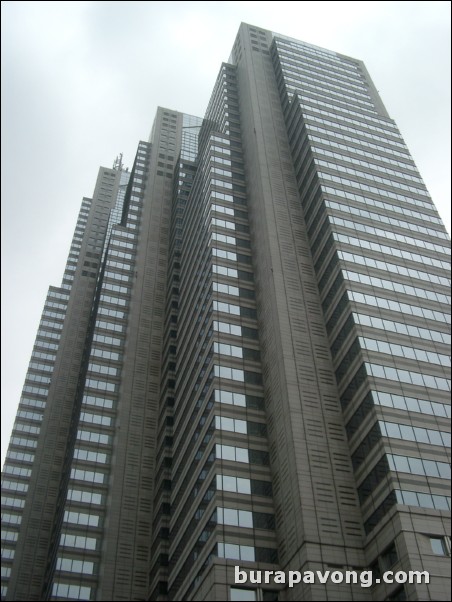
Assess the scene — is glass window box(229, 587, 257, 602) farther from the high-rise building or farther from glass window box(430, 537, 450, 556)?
glass window box(430, 537, 450, 556)

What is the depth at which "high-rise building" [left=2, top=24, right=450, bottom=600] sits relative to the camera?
58469 millimetres

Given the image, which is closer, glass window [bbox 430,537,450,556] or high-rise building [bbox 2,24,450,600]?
glass window [bbox 430,537,450,556]

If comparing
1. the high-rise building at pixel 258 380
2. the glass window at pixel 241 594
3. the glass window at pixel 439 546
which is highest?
the high-rise building at pixel 258 380

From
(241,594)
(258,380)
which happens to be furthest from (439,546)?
(258,380)

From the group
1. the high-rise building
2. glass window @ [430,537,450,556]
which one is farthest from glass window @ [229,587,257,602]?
glass window @ [430,537,450,556]

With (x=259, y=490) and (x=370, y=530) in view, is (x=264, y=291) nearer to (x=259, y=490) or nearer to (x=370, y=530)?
(x=259, y=490)

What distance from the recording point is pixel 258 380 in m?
75.6

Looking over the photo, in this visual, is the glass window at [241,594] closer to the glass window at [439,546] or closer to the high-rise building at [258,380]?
the high-rise building at [258,380]

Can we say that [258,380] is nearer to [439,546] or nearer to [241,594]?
[241,594]

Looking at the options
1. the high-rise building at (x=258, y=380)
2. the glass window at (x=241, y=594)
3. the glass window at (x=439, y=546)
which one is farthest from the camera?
the high-rise building at (x=258, y=380)

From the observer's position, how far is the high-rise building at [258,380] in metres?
58.5

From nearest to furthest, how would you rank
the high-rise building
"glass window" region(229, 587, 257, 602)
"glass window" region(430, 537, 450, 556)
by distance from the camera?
"glass window" region(430, 537, 450, 556) < "glass window" region(229, 587, 257, 602) < the high-rise building

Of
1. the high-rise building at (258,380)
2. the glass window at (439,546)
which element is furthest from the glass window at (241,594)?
the glass window at (439,546)

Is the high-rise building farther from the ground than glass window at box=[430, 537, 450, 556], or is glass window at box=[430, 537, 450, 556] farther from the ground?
the high-rise building
